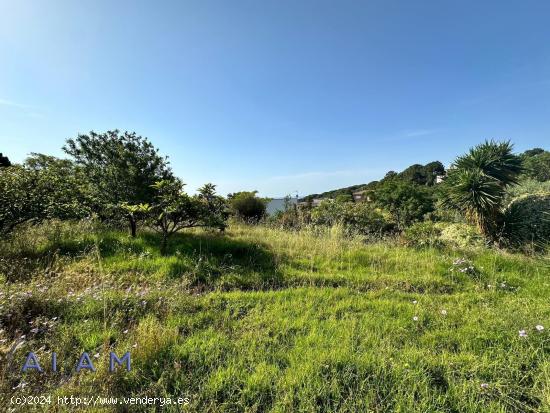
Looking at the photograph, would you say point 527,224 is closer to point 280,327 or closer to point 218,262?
point 280,327

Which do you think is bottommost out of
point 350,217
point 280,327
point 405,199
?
point 280,327

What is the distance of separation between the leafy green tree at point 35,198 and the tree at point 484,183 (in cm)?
1067

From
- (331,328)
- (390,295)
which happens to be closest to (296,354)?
(331,328)

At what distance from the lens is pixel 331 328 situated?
3.07 metres

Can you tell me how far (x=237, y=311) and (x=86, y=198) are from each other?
5680 mm

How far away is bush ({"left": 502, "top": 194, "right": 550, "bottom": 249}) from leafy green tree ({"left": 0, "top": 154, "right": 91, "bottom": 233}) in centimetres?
1158

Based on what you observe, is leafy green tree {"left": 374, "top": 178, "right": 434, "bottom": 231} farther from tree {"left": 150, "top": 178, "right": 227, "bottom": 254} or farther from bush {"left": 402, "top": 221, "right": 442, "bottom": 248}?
tree {"left": 150, "top": 178, "right": 227, "bottom": 254}

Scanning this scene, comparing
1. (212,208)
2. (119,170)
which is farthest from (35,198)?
(212,208)

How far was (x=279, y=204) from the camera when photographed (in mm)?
16438

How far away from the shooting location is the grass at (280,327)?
2158 millimetres

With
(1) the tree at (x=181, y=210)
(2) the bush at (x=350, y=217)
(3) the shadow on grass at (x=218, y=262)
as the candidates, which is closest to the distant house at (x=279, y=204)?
(2) the bush at (x=350, y=217)

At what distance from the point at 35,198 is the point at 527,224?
1268 centimetres

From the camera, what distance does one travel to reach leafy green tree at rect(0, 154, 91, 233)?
508 cm

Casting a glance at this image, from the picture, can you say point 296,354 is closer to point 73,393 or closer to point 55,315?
point 73,393
